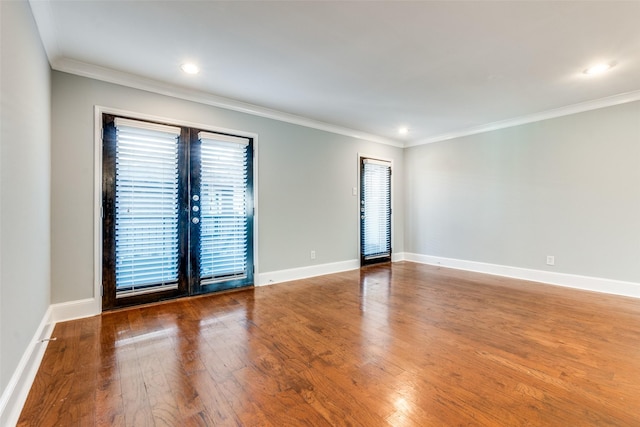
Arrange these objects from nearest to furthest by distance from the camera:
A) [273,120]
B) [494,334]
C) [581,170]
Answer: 1. [494,334]
2. [581,170]
3. [273,120]

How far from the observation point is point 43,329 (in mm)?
2271

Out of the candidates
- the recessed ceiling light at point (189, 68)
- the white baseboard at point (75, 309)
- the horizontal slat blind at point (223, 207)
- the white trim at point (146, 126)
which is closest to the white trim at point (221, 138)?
the horizontal slat blind at point (223, 207)

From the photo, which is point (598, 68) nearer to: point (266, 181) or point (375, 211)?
point (375, 211)

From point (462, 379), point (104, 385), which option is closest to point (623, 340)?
point (462, 379)

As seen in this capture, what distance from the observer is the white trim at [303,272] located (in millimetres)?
4082

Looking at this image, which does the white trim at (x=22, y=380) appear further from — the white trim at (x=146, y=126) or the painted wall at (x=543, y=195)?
the painted wall at (x=543, y=195)

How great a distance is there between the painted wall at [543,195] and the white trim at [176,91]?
234cm

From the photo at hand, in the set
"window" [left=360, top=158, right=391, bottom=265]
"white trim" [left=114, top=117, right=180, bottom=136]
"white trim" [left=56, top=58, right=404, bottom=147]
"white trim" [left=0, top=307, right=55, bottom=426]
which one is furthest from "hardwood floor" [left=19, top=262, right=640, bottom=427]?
"white trim" [left=56, top=58, right=404, bottom=147]

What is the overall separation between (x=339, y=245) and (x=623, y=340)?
11.3 ft

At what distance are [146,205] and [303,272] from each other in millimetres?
2361

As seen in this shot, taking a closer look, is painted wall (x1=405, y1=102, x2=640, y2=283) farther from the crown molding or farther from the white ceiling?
the white ceiling

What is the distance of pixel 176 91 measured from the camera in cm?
335

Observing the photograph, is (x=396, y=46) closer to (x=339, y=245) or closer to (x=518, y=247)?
(x=339, y=245)

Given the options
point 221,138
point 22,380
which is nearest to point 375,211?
point 221,138
